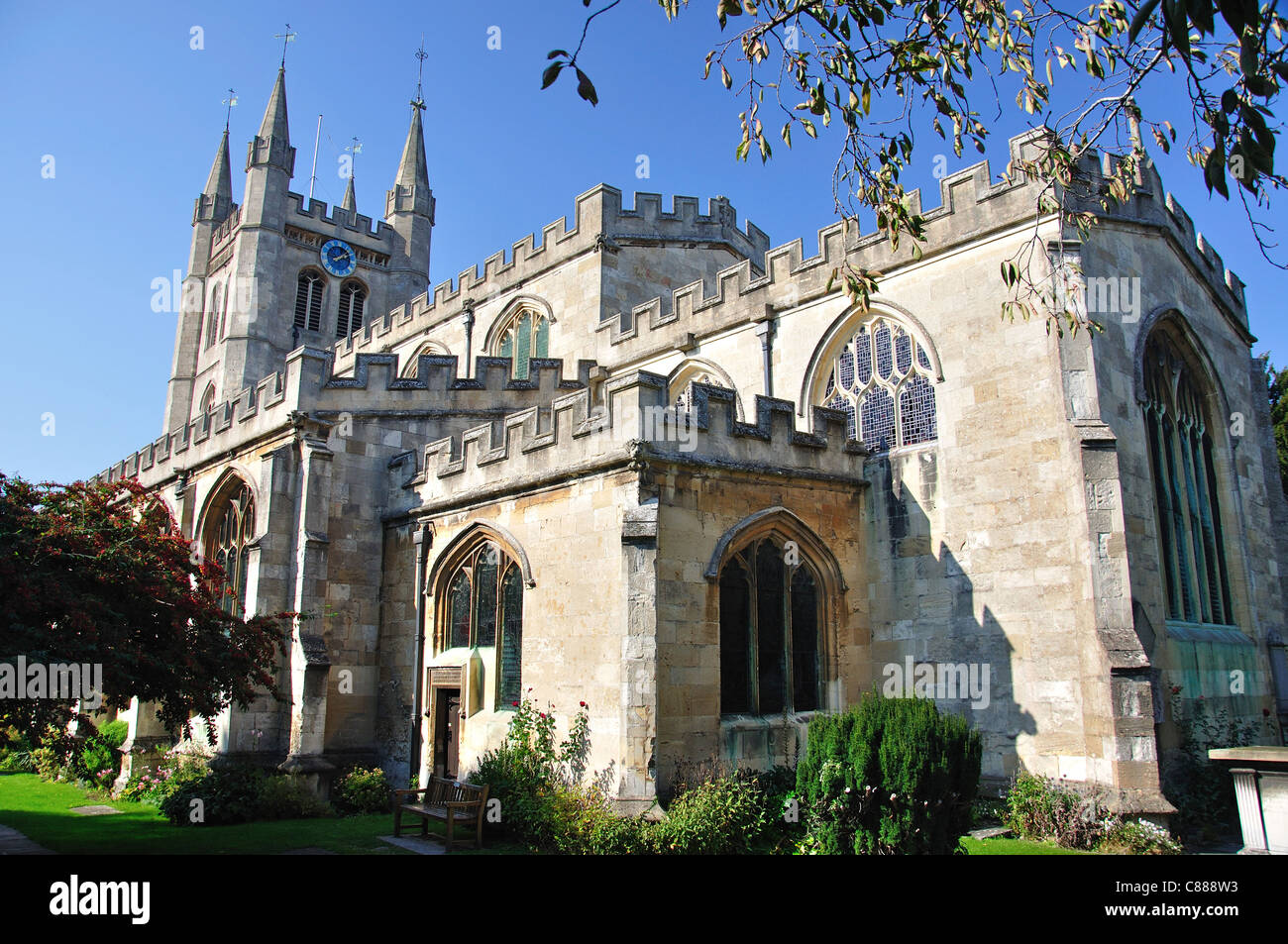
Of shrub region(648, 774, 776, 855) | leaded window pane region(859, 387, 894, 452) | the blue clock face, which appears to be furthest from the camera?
the blue clock face

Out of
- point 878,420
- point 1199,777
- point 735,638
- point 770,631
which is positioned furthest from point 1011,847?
point 878,420

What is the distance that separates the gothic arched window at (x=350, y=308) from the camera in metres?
38.5

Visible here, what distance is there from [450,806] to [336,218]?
110 feet

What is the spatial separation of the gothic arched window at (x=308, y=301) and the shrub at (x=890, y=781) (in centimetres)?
3399

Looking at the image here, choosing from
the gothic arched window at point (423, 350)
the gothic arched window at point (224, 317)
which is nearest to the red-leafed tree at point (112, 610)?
the gothic arched window at point (423, 350)

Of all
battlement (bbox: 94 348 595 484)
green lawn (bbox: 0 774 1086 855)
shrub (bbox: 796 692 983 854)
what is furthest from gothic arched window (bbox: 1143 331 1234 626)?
battlement (bbox: 94 348 595 484)

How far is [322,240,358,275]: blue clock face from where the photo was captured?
38156 mm

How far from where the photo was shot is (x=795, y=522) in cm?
1324

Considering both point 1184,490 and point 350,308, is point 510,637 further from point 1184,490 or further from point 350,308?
point 350,308

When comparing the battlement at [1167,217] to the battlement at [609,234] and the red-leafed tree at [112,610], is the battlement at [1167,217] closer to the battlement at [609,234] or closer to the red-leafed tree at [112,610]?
the battlement at [609,234]

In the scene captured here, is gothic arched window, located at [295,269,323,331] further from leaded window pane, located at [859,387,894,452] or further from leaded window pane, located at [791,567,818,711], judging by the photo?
leaded window pane, located at [791,567,818,711]

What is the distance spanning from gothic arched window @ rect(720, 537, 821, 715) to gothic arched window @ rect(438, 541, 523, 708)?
3.06 metres

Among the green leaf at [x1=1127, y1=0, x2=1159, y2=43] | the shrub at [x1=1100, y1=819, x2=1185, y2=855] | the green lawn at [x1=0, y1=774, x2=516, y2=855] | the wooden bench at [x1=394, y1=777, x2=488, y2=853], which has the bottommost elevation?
the green lawn at [x1=0, y1=774, x2=516, y2=855]
